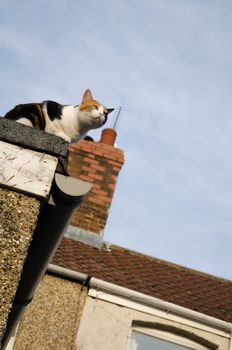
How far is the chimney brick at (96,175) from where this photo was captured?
9.16m

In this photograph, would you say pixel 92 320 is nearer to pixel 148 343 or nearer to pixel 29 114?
pixel 148 343

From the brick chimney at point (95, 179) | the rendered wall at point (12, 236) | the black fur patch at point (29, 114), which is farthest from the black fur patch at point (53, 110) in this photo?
the brick chimney at point (95, 179)

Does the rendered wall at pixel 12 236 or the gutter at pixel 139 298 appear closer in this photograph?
the rendered wall at pixel 12 236

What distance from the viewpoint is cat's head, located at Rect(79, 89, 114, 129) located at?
14.1 feet

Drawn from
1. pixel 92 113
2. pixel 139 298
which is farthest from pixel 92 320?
pixel 92 113

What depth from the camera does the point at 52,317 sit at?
7.00 meters

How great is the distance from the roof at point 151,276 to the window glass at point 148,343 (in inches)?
23.0

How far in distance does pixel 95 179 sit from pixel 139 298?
2.86 m

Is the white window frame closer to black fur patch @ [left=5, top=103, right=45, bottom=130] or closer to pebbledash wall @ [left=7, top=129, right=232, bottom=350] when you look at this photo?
pebbledash wall @ [left=7, top=129, right=232, bottom=350]

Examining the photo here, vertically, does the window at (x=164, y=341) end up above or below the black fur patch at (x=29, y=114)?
below

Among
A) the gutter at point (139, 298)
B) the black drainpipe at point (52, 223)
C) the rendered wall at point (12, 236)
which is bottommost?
the rendered wall at point (12, 236)

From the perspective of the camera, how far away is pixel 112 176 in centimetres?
966

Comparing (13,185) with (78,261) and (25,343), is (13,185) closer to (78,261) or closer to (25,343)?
(25,343)

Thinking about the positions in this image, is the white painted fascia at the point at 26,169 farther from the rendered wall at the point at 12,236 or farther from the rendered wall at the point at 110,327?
the rendered wall at the point at 110,327
